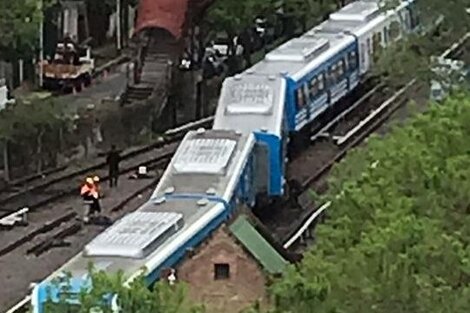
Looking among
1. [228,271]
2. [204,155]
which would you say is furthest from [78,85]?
[228,271]

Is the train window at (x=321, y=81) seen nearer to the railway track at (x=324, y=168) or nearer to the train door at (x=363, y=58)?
the railway track at (x=324, y=168)

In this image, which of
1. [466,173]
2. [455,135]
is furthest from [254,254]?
[466,173]

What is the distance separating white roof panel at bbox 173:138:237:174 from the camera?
33094 millimetres

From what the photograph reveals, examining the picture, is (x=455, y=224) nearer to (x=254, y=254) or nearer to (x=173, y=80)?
(x=254, y=254)

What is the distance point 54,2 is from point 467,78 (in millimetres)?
19940

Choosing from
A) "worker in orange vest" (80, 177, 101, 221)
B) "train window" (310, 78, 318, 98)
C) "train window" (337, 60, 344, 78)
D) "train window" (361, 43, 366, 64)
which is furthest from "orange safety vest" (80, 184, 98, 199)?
"train window" (361, 43, 366, 64)

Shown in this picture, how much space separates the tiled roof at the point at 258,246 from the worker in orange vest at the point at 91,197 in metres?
9.64

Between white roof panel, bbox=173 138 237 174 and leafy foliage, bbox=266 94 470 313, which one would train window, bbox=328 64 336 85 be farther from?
leafy foliage, bbox=266 94 470 313

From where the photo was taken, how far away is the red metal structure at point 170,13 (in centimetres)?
5391

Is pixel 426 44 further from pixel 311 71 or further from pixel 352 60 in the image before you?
pixel 352 60

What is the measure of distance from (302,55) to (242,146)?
31.1 ft

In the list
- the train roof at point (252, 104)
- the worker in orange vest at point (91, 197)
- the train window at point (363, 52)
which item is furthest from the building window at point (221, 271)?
the train window at point (363, 52)

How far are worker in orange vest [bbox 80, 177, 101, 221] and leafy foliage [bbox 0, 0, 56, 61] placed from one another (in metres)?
4.41

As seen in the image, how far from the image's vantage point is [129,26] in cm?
6438
